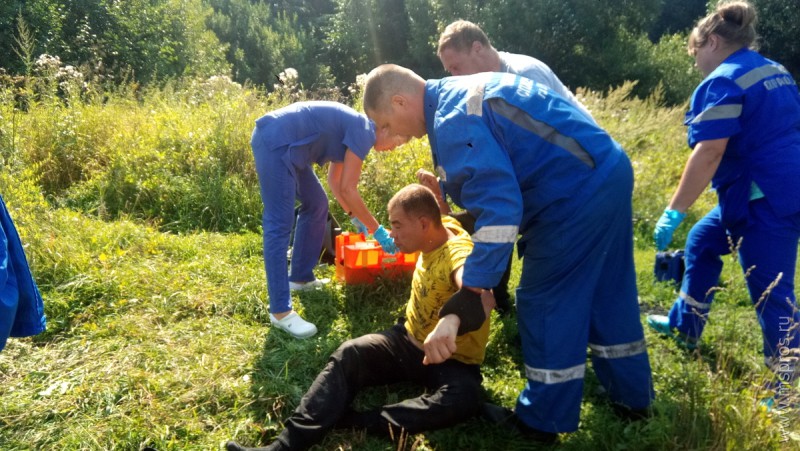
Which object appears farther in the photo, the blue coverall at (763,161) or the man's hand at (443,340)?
the blue coverall at (763,161)

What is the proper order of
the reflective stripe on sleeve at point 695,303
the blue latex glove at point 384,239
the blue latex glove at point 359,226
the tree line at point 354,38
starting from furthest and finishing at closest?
the tree line at point 354,38
the blue latex glove at point 359,226
the blue latex glove at point 384,239
the reflective stripe on sleeve at point 695,303

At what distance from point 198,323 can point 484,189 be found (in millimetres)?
2523

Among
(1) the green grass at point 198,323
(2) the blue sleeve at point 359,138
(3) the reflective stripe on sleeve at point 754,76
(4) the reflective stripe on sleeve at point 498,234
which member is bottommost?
(1) the green grass at point 198,323

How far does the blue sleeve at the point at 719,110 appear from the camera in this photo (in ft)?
9.47

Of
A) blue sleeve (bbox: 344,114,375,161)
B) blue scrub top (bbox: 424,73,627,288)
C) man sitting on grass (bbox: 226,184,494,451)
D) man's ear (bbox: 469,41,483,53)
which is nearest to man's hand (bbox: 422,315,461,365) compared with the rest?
blue scrub top (bbox: 424,73,627,288)

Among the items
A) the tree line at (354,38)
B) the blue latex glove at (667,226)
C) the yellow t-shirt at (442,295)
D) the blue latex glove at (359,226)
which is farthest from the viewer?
the tree line at (354,38)

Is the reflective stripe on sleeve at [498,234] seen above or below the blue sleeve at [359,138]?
below

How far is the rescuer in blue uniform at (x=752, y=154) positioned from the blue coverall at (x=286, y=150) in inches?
78.2

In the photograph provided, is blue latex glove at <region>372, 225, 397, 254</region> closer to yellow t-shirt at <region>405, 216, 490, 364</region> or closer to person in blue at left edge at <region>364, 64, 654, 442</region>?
yellow t-shirt at <region>405, 216, 490, 364</region>

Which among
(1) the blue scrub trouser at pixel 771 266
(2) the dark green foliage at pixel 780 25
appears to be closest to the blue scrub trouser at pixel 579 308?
(1) the blue scrub trouser at pixel 771 266

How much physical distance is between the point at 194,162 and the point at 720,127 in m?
5.73

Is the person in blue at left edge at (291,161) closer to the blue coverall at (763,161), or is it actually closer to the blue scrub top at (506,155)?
the blue scrub top at (506,155)

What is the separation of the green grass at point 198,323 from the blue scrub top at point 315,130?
108cm

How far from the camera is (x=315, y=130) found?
384 cm
